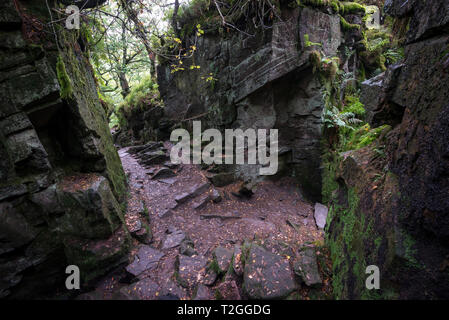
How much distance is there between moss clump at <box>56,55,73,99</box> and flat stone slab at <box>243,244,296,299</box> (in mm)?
4520

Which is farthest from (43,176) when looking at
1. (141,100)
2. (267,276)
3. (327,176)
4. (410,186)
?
(141,100)

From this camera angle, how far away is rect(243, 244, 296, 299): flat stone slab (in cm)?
265

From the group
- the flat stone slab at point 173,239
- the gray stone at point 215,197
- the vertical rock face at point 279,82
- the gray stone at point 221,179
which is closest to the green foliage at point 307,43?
the vertical rock face at point 279,82

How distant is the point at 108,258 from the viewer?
3.57 meters

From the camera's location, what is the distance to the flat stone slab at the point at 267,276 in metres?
2.65

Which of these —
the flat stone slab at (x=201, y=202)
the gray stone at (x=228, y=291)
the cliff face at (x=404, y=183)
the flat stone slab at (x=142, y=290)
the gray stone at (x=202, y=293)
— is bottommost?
the flat stone slab at (x=201, y=202)

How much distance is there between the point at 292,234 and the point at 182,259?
9.80ft

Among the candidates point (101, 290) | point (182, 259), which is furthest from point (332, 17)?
point (101, 290)

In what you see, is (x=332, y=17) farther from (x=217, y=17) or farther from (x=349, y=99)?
(x=217, y=17)

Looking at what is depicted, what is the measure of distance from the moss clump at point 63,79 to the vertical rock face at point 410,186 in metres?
5.18

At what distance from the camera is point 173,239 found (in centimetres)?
464

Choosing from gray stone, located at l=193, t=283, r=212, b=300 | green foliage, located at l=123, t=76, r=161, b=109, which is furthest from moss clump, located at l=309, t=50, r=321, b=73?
green foliage, located at l=123, t=76, r=161, b=109

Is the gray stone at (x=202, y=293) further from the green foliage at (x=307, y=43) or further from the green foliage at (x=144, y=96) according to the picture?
the green foliage at (x=144, y=96)

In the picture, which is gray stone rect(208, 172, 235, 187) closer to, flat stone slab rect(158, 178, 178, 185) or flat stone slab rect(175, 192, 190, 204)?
flat stone slab rect(175, 192, 190, 204)
